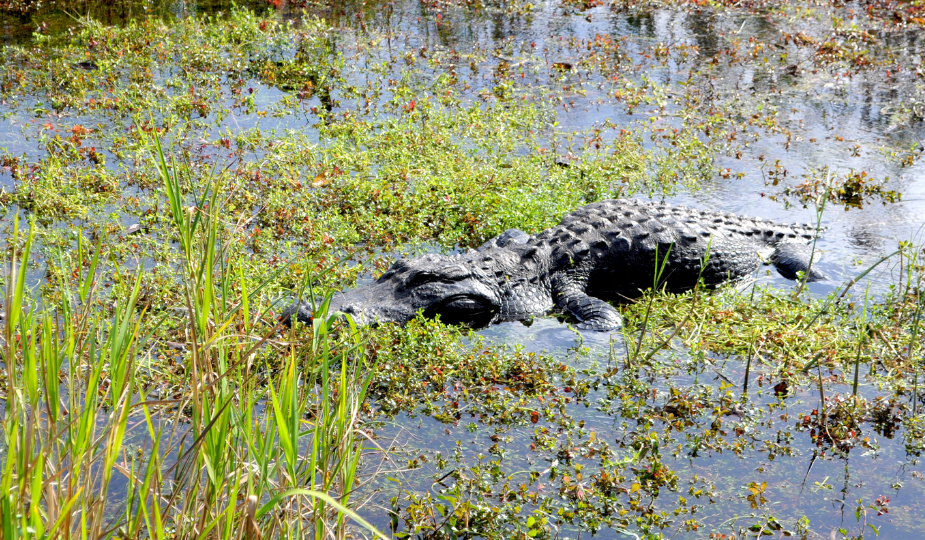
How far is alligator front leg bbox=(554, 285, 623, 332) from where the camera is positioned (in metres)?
5.52

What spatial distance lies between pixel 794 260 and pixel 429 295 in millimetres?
3312

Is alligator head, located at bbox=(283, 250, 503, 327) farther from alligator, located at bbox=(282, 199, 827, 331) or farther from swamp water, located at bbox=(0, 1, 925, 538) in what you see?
swamp water, located at bbox=(0, 1, 925, 538)

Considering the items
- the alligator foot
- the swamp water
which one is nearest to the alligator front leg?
the swamp water

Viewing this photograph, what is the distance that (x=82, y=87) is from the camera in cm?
951

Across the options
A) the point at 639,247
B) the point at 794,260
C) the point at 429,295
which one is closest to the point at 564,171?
the point at 639,247

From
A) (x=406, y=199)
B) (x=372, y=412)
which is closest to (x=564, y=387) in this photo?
(x=372, y=412)

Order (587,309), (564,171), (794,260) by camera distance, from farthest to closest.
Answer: (564,171), (794,260), (587,309)

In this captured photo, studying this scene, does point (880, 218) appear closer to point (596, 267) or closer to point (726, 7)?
point (596, 267)

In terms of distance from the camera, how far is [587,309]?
5.72 metres

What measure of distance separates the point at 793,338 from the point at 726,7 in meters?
11.9

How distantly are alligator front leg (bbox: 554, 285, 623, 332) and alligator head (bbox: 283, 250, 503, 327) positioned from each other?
55 cm

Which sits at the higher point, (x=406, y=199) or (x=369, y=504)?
(x=406, y=199)

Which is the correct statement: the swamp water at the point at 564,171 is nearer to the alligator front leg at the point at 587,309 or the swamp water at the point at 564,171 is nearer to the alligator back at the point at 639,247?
the alligator front leg at the point at 587,309

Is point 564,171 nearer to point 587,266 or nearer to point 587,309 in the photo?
point 587,266
